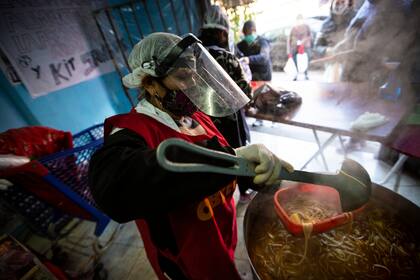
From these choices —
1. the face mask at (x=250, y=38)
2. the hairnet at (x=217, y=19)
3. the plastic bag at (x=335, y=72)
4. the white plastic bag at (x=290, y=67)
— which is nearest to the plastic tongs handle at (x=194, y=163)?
the hairnet at (x=217, y=19)

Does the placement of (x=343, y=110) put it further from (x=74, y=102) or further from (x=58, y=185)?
(x=74, y=102)

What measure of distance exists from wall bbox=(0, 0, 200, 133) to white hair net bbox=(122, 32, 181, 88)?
288 cm

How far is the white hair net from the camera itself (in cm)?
125

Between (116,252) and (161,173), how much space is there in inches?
109

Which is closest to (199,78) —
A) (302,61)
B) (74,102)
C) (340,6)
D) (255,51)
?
(74,102)

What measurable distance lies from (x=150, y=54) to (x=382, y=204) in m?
2.16

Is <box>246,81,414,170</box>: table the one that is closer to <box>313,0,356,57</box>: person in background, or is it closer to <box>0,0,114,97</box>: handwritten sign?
<box>313,0,356,57</box>: person in background

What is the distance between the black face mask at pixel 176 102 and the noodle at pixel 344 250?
44.7 inches

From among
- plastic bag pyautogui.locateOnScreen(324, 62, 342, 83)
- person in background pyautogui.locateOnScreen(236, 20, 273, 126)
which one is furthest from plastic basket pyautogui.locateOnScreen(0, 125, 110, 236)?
plastic bag pyautogui.locateOnScreen(324, 62, 342, 83)

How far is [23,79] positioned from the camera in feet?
10.2

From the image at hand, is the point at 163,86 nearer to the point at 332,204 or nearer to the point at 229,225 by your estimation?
the point at 229,225

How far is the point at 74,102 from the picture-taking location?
3770 millimetres

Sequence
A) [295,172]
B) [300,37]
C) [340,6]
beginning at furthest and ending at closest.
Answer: [300,37], [340,6], [295,172]

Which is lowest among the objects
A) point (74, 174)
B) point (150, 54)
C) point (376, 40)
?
point (74, 174)
